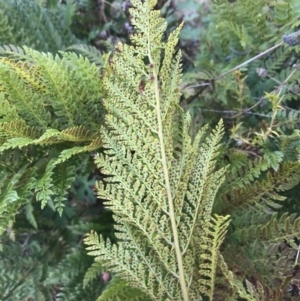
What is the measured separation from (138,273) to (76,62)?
339 millimetres

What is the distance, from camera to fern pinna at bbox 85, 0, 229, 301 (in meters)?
0.63

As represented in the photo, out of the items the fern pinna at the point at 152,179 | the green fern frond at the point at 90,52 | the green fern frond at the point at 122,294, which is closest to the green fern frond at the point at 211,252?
the fern pinna at the point at 152,179

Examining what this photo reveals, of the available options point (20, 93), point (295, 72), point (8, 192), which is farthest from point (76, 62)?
point (295, 72)

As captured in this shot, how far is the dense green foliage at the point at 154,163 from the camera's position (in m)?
0.63

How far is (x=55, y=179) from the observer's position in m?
0.69

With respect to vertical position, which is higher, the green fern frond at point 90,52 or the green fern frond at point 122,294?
the green fern frond at point 90,52

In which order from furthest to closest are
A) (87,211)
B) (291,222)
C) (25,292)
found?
1. (87,211)
2. (25,292)
3. (291,222)

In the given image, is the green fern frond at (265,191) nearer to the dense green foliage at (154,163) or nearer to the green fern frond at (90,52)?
the dense green foliage at (154,163)

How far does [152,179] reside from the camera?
25.2 inches

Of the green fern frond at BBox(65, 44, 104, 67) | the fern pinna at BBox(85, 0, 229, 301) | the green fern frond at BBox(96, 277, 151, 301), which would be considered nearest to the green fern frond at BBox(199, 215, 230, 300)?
the fern pinna at BBox(85, 0, 229, 301)

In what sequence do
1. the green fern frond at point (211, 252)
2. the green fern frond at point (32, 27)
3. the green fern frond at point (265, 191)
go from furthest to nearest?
1. the green fern frond at point (32, 27)
2. the green fern frond at point (265, 191)
3. the green fern frond at point (211, 252)

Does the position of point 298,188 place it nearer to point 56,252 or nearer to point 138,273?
point 138,273

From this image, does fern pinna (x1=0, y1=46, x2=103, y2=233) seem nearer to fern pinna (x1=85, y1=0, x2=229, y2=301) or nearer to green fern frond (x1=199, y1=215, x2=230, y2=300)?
fern pinna (x1=85, y1=0, x2=229, y2=301)

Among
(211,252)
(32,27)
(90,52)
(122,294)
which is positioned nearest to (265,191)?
(211,252)
